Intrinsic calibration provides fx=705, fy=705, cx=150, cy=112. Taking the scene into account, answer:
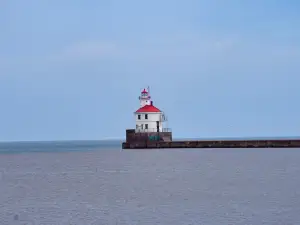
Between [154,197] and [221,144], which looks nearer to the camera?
[154,197]

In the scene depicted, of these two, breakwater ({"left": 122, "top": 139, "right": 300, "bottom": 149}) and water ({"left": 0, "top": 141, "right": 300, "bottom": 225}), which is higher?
breakwater ({"left": 122, "top": 139, "right": 300, "bottom": 149})

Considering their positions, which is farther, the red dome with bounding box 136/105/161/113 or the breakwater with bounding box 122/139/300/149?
the breakwater with bounding box 122/139/300/149

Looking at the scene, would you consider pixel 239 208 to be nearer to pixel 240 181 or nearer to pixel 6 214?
pixel 6 214

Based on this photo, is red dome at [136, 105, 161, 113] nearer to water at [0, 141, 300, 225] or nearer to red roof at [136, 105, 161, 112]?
red roof at [136, 105, 161, 112]

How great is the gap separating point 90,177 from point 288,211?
69.7 feet

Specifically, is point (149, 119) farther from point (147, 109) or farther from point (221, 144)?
point (221, 144)

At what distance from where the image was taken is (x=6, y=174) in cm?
5159

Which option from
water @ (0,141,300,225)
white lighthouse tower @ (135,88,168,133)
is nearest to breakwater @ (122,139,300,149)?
white lighthouse tower @ (135,88,168,133)

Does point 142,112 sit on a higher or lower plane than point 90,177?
higher

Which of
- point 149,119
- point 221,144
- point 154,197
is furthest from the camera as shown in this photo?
point 221,144

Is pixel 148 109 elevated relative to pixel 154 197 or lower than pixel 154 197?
elevated

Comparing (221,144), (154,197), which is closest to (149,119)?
(221,144)

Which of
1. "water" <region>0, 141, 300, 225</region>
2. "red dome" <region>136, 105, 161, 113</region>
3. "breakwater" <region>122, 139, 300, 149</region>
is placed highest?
"red dome" <region>136, 105, 161, 113</region>

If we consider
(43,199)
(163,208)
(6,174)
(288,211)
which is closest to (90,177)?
(6,174)
